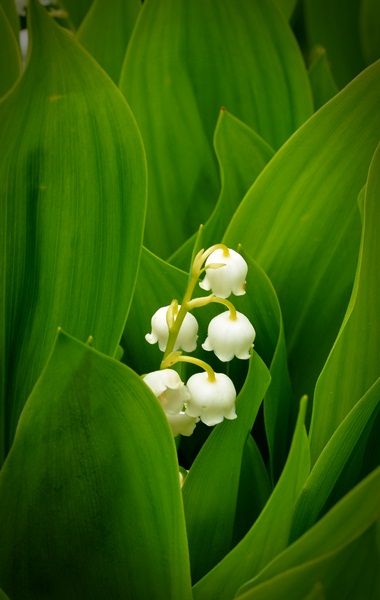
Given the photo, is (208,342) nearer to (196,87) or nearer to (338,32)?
(196,87)

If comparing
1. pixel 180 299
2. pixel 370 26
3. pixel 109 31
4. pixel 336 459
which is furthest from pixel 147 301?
pixel 370 26

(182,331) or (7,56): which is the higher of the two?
(7,56)

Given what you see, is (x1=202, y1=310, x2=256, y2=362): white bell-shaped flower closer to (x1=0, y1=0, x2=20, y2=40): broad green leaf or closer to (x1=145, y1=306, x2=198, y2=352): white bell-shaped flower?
(x1=145, y1=306, x2=198, y2=352): white bell-shaped flower

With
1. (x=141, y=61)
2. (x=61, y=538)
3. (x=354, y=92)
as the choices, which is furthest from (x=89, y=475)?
(x=141, y=61)

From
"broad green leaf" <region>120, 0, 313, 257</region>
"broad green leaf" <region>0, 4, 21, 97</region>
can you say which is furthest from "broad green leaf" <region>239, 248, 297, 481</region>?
"broad green leaf" <region>0, 4, 21, 97</region>

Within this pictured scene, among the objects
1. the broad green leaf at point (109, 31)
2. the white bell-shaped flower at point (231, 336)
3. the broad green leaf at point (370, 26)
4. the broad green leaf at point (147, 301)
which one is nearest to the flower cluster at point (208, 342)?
the white bell-shaped flower at point (231, 336)

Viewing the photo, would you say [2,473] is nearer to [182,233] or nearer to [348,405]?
[348,405]

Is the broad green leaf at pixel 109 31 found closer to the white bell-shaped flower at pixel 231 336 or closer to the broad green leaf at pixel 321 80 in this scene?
the broad green leaf at pixel 321 80
